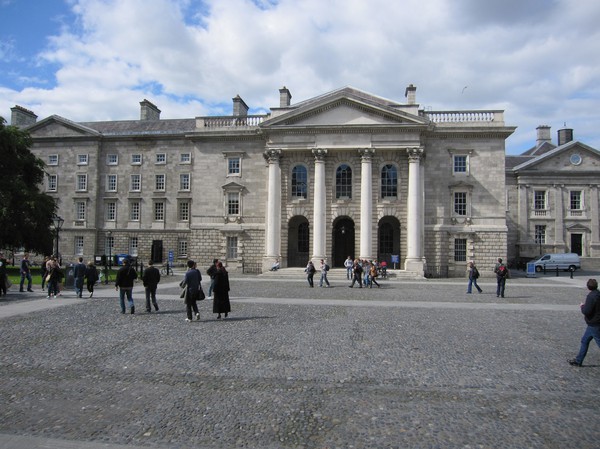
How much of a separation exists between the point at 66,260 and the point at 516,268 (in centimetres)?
4517

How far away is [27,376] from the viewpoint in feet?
25.3

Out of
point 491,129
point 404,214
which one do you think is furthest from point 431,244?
point 491,129

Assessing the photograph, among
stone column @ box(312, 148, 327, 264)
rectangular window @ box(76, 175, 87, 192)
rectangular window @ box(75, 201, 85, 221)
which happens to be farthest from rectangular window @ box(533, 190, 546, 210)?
rectangular window @ box(75, 201, 85, 221)

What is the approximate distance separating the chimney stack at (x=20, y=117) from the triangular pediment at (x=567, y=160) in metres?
52.9

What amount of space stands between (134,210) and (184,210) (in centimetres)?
510

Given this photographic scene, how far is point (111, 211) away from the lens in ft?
152

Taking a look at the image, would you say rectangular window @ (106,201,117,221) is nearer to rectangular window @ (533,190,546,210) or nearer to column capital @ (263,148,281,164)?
column capital @ (263,148,281,164)

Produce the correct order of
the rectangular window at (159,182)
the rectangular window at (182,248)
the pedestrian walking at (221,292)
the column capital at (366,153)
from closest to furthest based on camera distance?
the pedestrian walking at (221,292)
the column capital at (366,153)
the rectangular window at (182,248)
the rectangular window at (159,182)

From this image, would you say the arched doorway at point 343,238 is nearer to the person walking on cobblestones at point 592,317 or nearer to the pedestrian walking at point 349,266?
the pedestrian walking at point 349,266

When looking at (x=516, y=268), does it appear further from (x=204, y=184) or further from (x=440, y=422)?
(x=440, y=422)

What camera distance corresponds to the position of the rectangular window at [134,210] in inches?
1802

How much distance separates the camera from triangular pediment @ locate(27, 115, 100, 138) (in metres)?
46.6

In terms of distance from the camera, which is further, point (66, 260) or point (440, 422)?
point (66, 260)

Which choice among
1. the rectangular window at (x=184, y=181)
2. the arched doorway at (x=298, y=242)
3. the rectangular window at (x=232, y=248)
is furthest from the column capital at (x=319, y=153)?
the rectangular window at (x=184, y=181)
